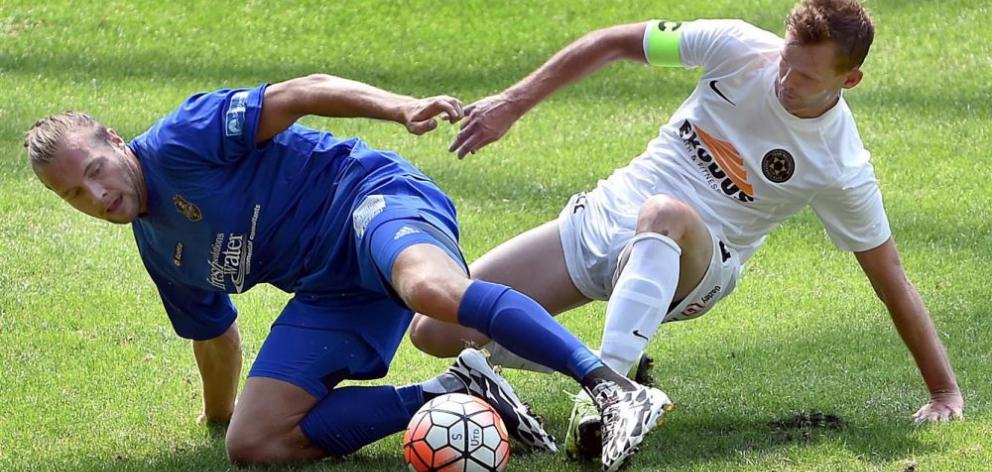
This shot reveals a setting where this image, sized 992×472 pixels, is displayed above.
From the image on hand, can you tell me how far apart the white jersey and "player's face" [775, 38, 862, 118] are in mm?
58

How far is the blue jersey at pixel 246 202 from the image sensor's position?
4930 mm

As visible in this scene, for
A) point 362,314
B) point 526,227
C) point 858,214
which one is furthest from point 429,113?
point 526,227

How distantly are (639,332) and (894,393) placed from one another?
1.39 meters

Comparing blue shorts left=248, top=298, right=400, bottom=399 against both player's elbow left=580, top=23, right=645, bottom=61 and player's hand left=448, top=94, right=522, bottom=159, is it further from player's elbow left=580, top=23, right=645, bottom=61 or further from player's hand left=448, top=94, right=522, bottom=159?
player's elbow left=580, top=23, right=645, bottom=61

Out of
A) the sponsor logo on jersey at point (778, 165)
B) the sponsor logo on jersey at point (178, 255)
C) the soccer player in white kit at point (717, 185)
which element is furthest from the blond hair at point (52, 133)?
the sponsor logo on jersey at point (778, 165)

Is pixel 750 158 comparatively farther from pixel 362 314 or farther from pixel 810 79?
pixel 362 314

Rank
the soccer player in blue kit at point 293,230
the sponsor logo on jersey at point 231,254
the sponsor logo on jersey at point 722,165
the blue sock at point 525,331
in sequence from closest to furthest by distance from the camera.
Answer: the blue sock at point 525,331 < the soccer player in blue kit at point 293,230 < the sponsor logo on jersey at point 231,254 < the sponsor logo on jersey at point 722,165

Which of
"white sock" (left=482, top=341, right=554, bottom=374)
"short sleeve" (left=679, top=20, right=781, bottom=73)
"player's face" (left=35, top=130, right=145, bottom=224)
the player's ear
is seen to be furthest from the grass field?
"short sleeve" (left=679, top=20, right=781, bottom=73)

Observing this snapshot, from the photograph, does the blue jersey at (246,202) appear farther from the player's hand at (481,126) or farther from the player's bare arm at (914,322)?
the player's bare arm at (914,322)

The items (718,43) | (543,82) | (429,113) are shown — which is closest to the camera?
(429,113)

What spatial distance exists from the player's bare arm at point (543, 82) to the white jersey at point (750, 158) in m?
0.22

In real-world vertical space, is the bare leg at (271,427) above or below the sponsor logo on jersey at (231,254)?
below

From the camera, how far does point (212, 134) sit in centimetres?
491

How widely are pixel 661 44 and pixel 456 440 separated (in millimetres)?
1800
